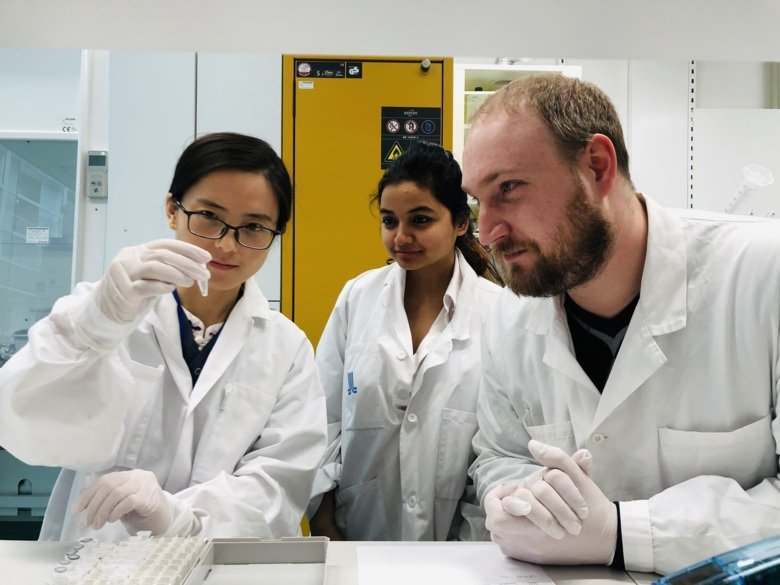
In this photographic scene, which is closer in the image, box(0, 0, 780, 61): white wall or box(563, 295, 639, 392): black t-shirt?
box(0, 0, 780, 61): white wall

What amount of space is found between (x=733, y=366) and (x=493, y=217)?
499 mm

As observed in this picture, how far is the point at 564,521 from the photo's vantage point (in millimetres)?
884

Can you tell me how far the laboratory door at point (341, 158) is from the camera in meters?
2.36

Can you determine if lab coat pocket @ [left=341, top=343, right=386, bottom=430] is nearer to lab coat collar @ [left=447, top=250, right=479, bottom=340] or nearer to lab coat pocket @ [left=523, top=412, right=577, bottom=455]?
lab coat collar @ [left=447, top=250, right=479, bottom=340]

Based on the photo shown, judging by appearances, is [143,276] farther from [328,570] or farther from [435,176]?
[435,176]

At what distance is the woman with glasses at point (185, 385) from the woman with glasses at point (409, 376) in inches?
13.3

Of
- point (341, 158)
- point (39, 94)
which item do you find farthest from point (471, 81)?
point (39, 94)

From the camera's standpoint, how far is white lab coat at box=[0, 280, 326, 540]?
1041 millimetres

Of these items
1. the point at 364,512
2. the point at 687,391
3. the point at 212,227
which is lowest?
the point at 364,512

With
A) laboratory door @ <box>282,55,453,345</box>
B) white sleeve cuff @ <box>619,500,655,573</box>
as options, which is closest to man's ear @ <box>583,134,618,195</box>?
white sleeve cuff @ <box>619,500,655,573</box>

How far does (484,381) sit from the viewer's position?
53.4 inches

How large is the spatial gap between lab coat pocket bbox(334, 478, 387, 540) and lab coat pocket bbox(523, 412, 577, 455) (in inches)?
23.8

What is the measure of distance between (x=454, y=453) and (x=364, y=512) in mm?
317

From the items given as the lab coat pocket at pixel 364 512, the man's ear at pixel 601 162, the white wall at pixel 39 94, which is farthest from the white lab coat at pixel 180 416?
the white wall at pixel 39 94
